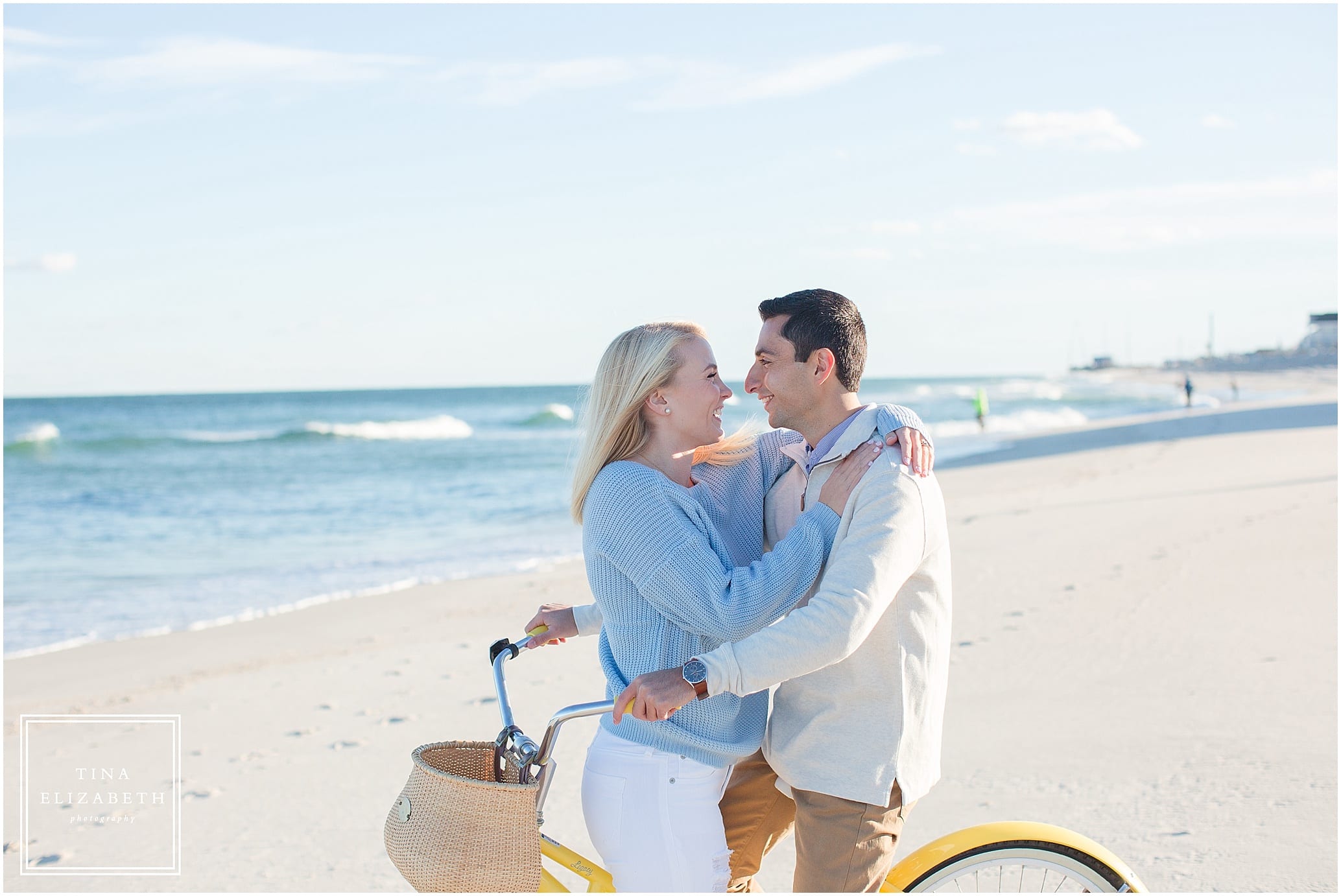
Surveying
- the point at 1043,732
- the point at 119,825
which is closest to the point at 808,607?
the point at 1043,732

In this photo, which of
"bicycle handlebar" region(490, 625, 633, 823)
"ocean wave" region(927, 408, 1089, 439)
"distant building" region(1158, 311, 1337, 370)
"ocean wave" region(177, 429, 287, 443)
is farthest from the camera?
"distant building" region(1158, 311, 1337, 370)

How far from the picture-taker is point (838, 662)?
2.34 meters

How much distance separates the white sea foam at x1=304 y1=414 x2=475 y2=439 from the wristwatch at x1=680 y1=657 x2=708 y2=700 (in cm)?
4321

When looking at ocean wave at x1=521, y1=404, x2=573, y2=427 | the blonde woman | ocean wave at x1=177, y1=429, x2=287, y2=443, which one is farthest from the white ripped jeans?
ocean wave at x1=521, y1=404, x2=573, y2=427

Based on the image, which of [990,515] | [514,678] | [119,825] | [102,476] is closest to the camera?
[119,825]

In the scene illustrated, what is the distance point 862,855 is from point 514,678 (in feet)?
14.5

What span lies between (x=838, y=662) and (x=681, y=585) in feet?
1.23

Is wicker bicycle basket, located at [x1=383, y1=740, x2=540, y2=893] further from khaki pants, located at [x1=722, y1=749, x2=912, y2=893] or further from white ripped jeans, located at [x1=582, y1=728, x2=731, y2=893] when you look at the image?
khaki pants, located at [x1=722, y1=749, x2=912, y2=893]

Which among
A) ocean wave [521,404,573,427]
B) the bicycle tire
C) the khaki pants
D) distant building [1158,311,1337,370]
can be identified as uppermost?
distant building [1158,311,1337,370]

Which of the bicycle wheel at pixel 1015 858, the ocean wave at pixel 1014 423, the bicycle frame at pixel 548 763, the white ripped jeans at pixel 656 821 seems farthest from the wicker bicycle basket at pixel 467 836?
the ocean wave at pixel 1014 423

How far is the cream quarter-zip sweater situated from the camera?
220cm

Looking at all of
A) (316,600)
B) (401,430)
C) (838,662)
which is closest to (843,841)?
(838,662)

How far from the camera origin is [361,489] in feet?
78.2

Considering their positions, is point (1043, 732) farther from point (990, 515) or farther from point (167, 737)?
point (990, 515)
